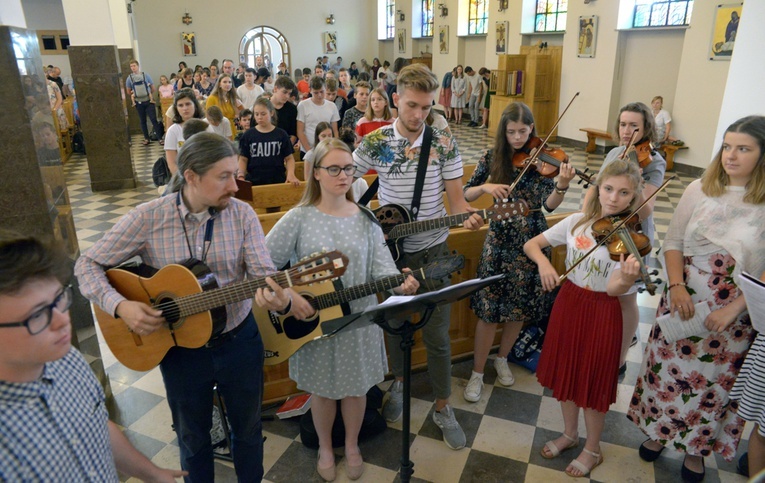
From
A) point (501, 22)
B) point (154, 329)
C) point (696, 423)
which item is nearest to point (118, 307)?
point (154, 329)

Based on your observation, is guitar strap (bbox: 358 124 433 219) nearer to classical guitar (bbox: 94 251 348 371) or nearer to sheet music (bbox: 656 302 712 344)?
classical guitar (bbox: 94 251 348 371)

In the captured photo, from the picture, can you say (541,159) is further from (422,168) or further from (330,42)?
(330,42)

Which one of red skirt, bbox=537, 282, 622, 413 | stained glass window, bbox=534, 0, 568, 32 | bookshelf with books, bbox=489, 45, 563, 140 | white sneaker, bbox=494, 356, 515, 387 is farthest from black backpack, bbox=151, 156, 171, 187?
Result: stained glass window, bbox=534, 0, 568, 32

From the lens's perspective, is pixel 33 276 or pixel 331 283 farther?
pixel 331 283

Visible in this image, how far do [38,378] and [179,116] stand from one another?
13.6 ft

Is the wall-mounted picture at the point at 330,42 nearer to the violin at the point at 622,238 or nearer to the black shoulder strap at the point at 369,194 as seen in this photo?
the black shoulder strap at the point at 369,194

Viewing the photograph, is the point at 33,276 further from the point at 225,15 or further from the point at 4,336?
the point at 225,15

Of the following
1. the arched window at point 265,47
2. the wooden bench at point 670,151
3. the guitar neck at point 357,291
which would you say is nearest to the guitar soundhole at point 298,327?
the guitar neck at point 357,291

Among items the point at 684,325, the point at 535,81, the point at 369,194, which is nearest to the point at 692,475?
the point at 684,325

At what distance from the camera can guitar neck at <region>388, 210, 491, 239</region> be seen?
8.70 ft

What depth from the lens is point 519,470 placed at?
268 cm

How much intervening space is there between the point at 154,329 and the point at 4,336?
33.5 inches

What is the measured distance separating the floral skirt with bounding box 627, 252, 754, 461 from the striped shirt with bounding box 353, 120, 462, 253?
1214 mm

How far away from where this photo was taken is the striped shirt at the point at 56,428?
1.09 m
